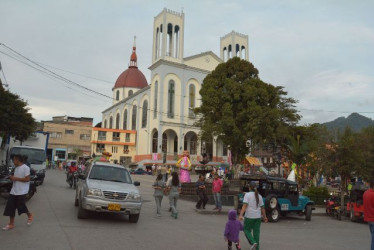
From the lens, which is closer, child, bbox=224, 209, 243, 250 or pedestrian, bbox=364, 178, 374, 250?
pedestrian, bbox=364, 178, 374, 250

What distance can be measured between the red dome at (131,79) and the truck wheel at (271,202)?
2519 inches

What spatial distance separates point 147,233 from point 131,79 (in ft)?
226

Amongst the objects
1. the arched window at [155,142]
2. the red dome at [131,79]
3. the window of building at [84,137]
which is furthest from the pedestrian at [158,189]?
the window of building at [84,137]

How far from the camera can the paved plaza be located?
22.8 ft

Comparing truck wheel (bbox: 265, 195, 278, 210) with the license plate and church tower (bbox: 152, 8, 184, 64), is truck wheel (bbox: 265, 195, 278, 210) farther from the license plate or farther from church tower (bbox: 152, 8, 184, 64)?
church tower (bbox: 152, 8, 184, 64)

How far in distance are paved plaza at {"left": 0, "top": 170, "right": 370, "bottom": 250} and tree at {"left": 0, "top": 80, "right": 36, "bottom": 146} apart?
13256 millimetres

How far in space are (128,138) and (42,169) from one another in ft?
143

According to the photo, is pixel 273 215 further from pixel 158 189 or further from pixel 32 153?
pixel 32 153

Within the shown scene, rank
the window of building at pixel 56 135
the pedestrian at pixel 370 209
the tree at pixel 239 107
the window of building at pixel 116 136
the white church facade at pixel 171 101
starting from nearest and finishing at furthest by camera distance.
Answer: the pedestrian at pixel 370 209, the tree at pixel 239 107, the white church facade at pixel 171 101, the window of building at pixel 116 136, the window of building at pixel 56 135

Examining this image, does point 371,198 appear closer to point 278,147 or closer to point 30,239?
point 30,239

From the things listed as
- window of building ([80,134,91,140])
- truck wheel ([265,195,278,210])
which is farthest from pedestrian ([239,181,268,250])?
window of building ([80,134,91,140])

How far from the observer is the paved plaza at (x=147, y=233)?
696cm

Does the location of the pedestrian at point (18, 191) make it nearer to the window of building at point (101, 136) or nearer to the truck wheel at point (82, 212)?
the truck wheel at point (82, 212)

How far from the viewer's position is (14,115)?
80.0 ft
